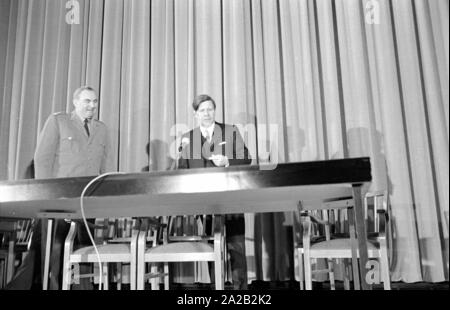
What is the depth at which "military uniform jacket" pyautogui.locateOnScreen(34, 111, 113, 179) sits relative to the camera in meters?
2.54

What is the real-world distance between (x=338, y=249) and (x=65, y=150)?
1682mm

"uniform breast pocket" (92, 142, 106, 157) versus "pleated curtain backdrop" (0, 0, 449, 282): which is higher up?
"pleated curtain backdrop" (0, 0, 449, 282)

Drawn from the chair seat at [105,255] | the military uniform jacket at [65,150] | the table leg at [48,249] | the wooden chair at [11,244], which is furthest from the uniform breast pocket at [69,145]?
the wooden chair at [11,244]

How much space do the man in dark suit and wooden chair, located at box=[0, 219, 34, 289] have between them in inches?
48.6

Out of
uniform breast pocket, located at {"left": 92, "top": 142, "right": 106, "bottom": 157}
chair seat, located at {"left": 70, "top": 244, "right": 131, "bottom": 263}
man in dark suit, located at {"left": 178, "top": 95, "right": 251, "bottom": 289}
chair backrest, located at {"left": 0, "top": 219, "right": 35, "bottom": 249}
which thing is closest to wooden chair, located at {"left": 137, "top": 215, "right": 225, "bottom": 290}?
chair seat, located at {"left": 70, "top": 244, "right": 131, "bottom": 263}

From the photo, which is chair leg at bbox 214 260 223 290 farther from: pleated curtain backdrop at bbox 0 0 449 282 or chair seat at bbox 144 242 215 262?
pleated curtain backdrop at bbox 0 0 449 282

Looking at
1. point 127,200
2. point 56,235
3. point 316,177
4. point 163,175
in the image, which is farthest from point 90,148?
point 316,177

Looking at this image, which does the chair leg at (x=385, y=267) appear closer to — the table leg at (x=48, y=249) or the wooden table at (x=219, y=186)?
the wooden table at (x=219, y=186)

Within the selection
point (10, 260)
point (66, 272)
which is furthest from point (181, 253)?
point (10, 260)

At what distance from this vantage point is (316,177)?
1.18m

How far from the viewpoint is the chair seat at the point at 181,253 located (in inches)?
78.9

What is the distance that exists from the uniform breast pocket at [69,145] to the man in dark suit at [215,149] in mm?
710

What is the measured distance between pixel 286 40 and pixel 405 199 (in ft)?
5.18

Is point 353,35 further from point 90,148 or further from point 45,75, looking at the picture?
point 45,75
